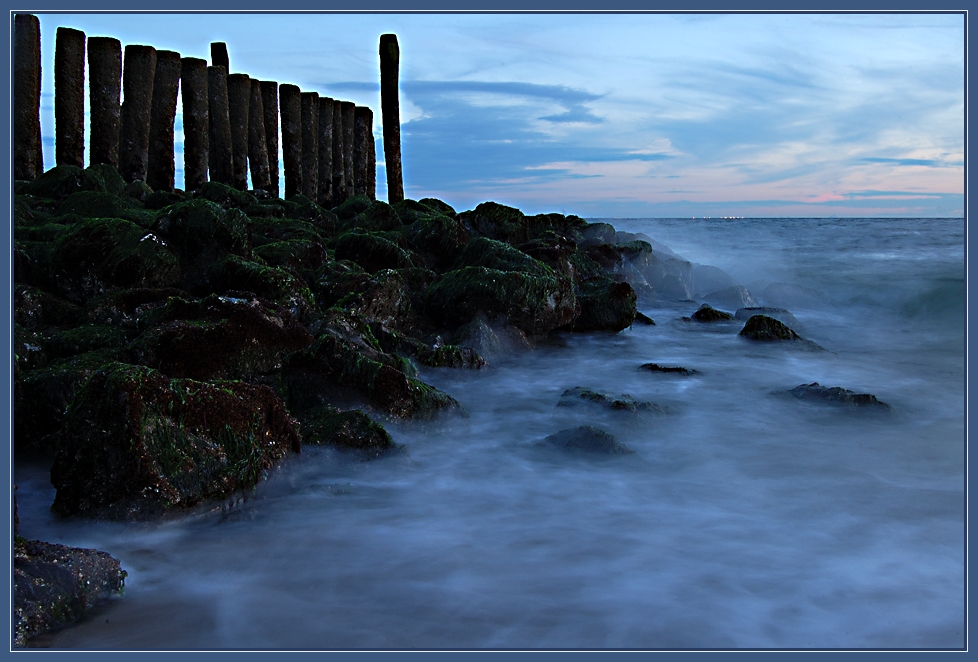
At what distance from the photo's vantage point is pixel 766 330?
27.2 feet

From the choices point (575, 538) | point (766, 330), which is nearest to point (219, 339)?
point (575, 538)

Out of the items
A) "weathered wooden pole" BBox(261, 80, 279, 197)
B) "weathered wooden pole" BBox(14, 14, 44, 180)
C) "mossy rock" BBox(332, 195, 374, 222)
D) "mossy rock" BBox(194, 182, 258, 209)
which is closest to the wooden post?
"weathered wooden pole" BBox(261, 80, 279, 197)

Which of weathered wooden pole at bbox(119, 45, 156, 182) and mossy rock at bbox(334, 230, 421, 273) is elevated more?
weathered wooden pole at bbox(119, 45, 156, 182)

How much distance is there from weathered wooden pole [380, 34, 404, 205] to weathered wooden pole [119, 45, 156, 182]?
5.55m

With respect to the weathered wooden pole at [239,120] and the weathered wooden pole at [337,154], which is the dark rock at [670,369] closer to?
the weathered wooden pole at [239,120]

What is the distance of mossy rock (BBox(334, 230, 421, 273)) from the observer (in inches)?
306

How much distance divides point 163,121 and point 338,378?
8.63 metres

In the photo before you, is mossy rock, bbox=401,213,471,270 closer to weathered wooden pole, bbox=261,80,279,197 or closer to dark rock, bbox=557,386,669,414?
dark rock, bbox=557,386,669,414

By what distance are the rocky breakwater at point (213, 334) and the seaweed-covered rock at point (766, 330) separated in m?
1.26

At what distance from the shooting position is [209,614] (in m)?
2.66

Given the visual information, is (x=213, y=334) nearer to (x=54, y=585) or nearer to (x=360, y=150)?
(x=54, y=585)

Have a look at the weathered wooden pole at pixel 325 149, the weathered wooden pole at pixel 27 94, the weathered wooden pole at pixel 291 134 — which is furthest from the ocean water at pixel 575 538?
the weathered wooden pole at pixel 325 149

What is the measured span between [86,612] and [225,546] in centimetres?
64

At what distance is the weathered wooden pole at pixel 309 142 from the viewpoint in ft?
50.0
